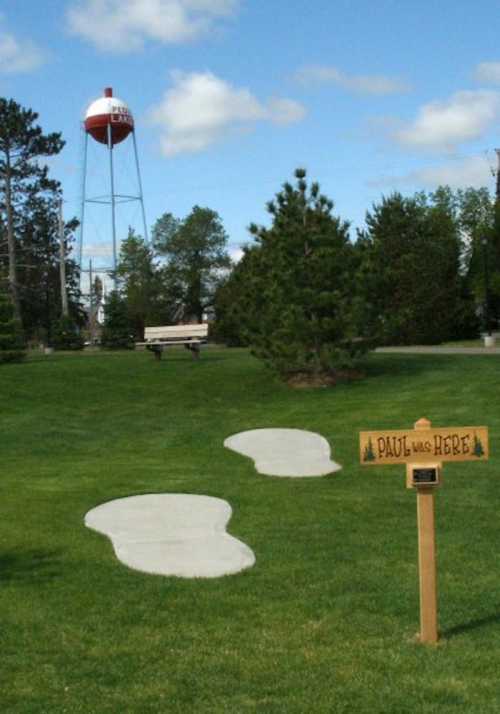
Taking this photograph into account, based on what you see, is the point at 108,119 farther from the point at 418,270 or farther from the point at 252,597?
the point at 252,597

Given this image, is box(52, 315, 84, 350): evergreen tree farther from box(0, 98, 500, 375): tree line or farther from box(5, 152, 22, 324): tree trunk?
box(5, 152, 22, 324): tree trunk

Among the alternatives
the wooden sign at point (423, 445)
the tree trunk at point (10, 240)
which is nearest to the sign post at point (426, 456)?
the wooden sign at point (423, 445)

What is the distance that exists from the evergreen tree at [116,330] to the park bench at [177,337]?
12.6 metres

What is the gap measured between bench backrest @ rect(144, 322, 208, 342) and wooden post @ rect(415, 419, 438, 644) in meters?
20.4

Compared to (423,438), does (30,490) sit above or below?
below

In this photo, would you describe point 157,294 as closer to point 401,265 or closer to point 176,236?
point 176,236

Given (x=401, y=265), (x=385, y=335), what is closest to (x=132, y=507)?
(x=385, y=335)

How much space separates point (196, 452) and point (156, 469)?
1.51 meters

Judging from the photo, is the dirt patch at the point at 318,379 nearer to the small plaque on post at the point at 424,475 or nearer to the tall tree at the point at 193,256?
the small plaque on post at the point at 424,475

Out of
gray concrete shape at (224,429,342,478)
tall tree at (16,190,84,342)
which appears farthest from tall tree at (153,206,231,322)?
gray concrete shape at (224,429,342,478)

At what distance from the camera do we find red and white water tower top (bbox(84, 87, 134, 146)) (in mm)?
47844

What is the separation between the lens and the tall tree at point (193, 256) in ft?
229

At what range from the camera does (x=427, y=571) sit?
4.86m

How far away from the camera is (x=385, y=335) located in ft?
61.1
